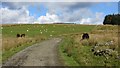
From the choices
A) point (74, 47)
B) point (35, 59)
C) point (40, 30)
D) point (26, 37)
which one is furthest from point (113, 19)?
point (35, 59)

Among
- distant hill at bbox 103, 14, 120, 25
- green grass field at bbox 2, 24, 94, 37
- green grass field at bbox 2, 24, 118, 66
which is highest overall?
green grass field at bbox 2, 24, 118, 66

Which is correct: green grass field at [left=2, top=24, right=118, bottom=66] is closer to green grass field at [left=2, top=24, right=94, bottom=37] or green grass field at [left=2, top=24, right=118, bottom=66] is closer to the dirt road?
the dirt road

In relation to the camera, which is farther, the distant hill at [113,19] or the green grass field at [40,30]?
the distant hill at [113,19]

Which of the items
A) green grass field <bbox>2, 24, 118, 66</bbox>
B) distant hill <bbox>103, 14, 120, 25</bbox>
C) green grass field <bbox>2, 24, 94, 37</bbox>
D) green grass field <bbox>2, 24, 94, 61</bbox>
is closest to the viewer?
green grass field <bbox>2, 24, 118, 66</bbox>

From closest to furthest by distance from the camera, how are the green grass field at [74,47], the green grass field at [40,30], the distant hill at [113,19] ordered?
the green grass field at [74,47] → the green grass field at [40,30] → the distant hill at [113,19]

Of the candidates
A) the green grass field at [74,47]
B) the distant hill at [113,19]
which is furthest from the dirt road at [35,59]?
the distant hill at [113,19]

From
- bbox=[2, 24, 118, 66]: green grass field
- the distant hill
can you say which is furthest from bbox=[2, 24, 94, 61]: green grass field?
the distant hill

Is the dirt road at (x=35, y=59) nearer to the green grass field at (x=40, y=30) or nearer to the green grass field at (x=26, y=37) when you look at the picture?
the green grass field at (x=26, y=37)

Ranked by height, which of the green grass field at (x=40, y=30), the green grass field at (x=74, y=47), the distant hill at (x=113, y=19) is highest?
the green grass field at (x=74, y=47)

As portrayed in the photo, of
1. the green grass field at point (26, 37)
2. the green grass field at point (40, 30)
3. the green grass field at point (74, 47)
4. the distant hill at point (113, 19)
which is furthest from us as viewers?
the distant hill at point (113, 19)

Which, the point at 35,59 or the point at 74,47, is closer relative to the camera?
the point at 35,59

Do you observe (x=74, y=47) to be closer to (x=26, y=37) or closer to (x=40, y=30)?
(x=26, y=37)

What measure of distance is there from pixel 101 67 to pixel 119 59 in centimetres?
273

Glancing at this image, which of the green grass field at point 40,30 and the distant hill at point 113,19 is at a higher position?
the green grass field at point 40,30
